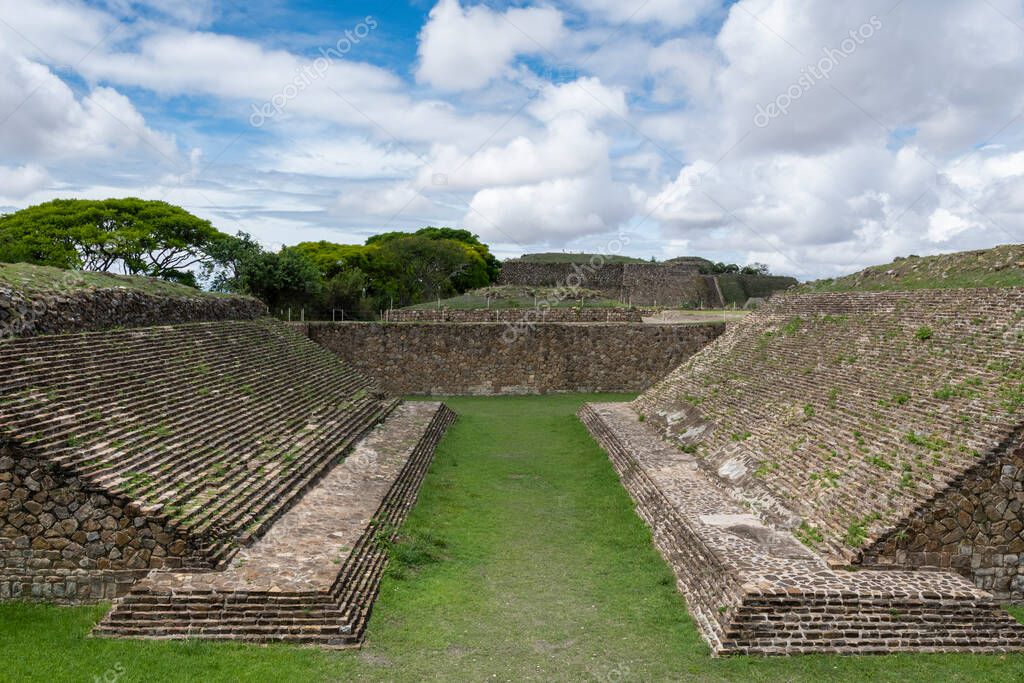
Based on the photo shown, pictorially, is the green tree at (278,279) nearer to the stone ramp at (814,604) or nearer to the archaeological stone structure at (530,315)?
the archaeological stone structure at (530,315)

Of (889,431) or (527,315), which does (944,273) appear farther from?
(527,315)

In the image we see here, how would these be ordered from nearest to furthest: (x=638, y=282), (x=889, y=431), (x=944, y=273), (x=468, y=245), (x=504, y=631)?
(x=504, y=631)
(x=889, y=431)
(x=944, y=273)
(x=638, y=282)
(x=468, y=245)

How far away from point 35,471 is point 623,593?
5.52 meters

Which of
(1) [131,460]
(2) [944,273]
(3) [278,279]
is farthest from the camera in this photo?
(3) [278,279]

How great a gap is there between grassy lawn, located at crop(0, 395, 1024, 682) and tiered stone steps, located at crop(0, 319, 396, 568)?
1.17 meters

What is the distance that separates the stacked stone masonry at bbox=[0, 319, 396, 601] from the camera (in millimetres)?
6324

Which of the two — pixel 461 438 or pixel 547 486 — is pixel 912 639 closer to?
pixel 547 486

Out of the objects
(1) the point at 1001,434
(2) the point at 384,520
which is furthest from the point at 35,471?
(1) the point at 1001,434

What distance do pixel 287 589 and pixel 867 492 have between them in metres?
5.69

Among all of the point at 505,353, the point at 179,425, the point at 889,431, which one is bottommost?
the point at 179,425

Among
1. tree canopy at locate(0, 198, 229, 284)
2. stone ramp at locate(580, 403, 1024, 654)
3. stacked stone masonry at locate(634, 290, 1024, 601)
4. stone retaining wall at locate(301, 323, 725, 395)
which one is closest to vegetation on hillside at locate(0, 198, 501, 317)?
tree canopy at locate(0, 198, 229, 284)

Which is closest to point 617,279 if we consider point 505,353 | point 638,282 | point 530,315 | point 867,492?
point 638,282

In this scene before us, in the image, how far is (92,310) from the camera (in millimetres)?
9500

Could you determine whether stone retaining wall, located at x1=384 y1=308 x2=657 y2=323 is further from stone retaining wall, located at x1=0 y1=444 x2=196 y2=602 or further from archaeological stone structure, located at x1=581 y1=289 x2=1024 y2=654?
stone retaining wall, located at x1=0 y1=444 x2=196 y2=602
